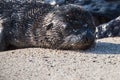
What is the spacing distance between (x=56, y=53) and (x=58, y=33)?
17.7 inches

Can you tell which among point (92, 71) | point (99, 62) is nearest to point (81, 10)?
point (99, 62)

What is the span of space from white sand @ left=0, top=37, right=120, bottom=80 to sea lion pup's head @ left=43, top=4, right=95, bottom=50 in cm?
15

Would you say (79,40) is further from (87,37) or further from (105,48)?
(105,48)

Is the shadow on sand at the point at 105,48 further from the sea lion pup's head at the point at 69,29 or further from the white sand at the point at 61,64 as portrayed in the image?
the sea lion pup's head at the point at 69,29

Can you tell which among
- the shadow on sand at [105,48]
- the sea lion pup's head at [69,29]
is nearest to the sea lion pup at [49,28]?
the sea lion pup's head at [69,29]

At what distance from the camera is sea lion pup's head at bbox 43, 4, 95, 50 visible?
6482 mm

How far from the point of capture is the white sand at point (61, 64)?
5098mm

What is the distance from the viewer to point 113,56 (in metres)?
6.21

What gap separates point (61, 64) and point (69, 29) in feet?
3.70

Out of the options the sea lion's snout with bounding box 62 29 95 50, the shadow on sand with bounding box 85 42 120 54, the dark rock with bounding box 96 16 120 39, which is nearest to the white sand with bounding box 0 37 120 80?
the shadow on sand with bounding box 85 42 120 54

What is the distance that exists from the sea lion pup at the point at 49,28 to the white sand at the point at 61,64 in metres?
0.18

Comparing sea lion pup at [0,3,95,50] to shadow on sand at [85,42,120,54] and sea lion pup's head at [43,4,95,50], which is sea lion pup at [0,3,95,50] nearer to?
sea lion pup's head at [43,4,95,50]

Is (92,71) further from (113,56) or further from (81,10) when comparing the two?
(81,10)

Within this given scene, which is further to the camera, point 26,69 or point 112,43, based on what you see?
point 112,43
